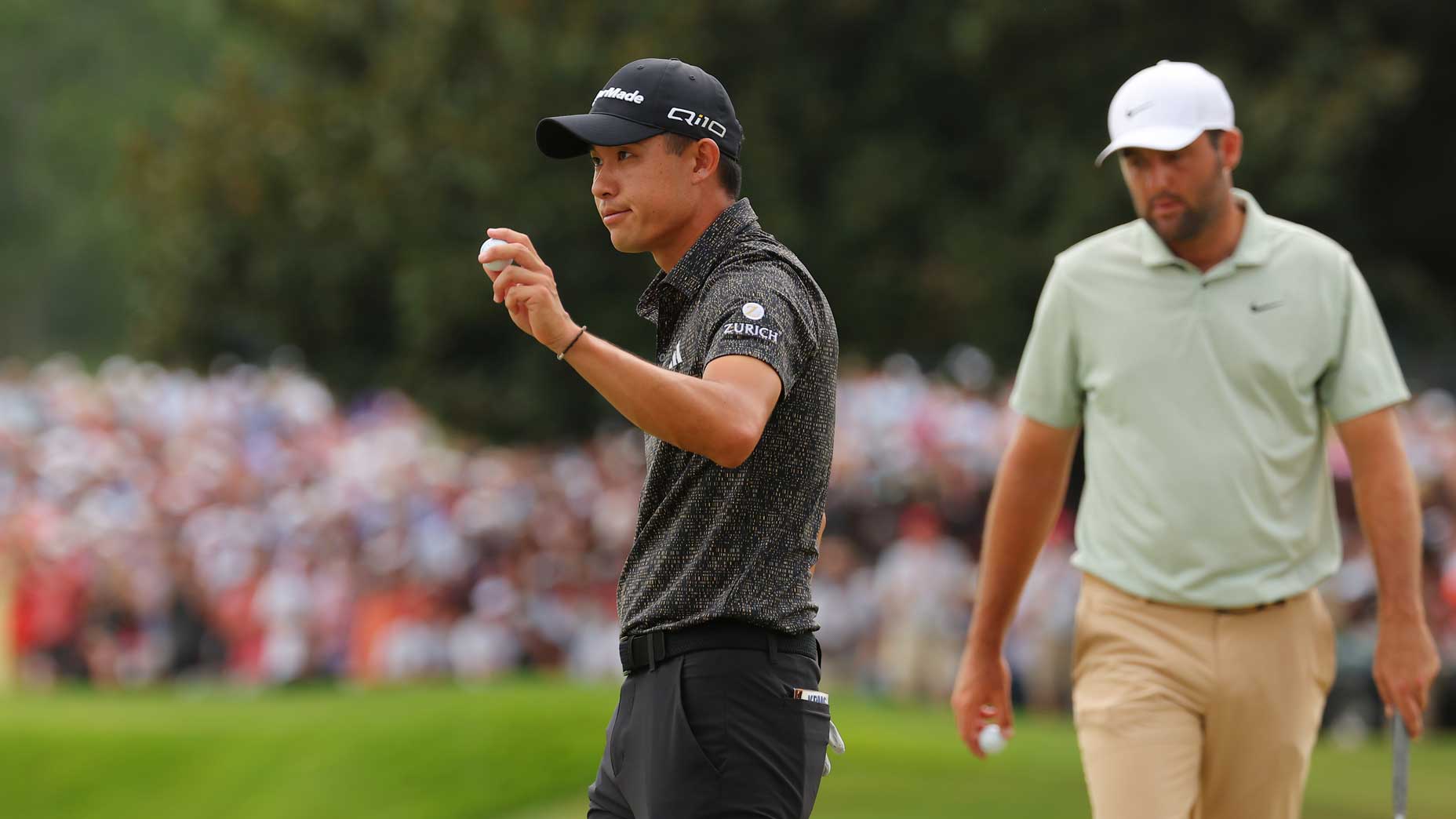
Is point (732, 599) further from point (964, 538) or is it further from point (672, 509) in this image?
point (964, 538)

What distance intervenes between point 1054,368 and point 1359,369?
740mm

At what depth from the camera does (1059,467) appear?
17.3ft

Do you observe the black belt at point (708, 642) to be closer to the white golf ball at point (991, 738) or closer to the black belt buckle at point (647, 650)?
the black belt buckle at point (647, 650)

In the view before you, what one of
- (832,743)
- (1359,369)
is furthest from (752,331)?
(1359,369)

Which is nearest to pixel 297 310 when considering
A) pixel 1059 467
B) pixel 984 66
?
pixel 984 66

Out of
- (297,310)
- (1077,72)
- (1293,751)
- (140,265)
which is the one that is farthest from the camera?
(140,265)

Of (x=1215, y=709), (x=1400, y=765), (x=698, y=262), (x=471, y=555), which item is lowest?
(x=1400, y=765)

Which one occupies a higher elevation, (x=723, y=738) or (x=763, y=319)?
(x=763, y=319)

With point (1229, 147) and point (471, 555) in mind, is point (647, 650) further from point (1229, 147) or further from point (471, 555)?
point (471, 555)

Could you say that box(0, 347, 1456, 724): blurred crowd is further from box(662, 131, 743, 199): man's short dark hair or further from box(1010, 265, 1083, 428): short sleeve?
box(662, 131, 743, 199): man's short dark hair

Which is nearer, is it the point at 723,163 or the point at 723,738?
the point at 723,738

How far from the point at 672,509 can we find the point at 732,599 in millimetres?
218

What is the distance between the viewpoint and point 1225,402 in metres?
4.95

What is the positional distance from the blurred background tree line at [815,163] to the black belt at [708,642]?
14.6 m
